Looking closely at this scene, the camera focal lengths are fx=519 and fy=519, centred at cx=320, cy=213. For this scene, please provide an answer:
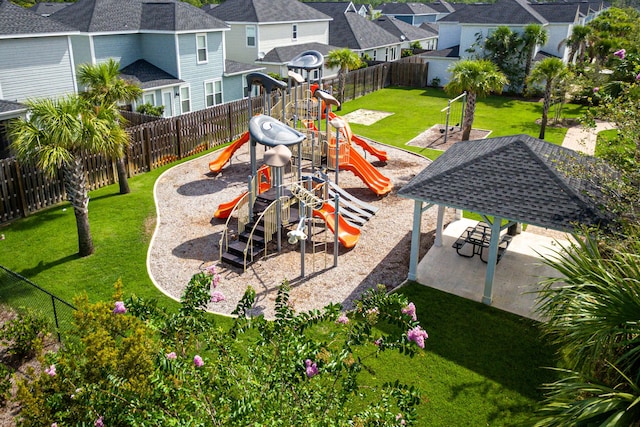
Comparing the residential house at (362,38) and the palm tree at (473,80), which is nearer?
the palm tree at (473,80)

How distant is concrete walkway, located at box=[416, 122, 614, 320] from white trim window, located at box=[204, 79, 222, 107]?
869 inches

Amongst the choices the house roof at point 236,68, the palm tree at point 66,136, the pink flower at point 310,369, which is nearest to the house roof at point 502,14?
the house roof at point 236,68

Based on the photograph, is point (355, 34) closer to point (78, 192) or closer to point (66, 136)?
point (78, 192)

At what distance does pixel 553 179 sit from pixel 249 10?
33.7 meters

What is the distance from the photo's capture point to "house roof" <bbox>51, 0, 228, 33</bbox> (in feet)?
101

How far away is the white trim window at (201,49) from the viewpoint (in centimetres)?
3284

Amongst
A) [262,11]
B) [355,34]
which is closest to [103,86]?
[262,11]

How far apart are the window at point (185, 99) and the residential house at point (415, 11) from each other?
66.7 metres

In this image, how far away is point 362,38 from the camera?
4866cm

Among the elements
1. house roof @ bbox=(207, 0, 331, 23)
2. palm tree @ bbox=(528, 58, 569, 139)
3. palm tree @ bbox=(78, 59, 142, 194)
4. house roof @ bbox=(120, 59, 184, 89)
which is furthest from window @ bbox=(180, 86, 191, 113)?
palm tree @ bbox=(528, 58, 569, 139)

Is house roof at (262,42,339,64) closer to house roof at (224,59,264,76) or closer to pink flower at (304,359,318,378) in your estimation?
house roof at (224,59,264,76)

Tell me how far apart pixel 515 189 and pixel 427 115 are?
21.9 m

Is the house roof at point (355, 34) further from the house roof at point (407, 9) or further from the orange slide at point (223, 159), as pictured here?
the house roof at point (407, 9)

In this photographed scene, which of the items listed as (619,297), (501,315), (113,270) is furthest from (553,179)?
(113,270)
